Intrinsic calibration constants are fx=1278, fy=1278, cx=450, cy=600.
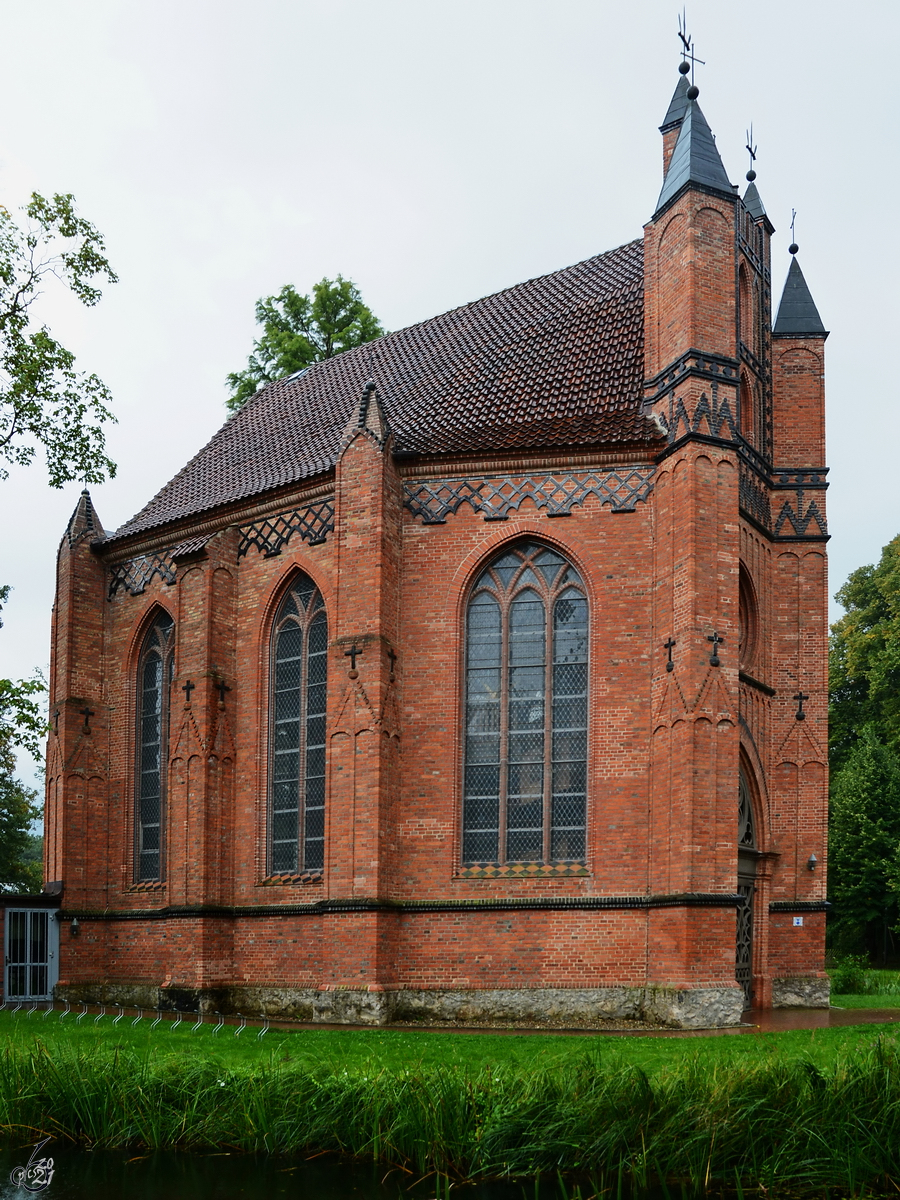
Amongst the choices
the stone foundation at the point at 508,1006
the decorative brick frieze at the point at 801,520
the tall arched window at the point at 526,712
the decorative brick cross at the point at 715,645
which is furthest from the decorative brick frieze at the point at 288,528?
the decorative brick frieze at the point at 801,520

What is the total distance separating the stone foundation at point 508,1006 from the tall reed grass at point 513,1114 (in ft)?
22.1

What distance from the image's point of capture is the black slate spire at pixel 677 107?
23.5 m

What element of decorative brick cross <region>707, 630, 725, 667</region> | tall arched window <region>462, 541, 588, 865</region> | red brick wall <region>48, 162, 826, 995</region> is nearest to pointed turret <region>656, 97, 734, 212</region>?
red brick wall <region>48, 162, 826, 995</region>

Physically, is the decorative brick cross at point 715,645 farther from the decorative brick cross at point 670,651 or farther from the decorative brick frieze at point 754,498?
the decorative brick frieze at point 754,498

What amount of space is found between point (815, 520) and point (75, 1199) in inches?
706

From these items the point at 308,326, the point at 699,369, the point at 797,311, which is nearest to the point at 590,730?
the point at 699,369

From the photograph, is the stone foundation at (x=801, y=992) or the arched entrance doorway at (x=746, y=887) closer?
the arched entrance doorway at (x=746, y=887)

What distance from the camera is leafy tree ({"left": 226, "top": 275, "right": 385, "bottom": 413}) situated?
123 ft

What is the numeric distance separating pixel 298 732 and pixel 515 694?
4158 millimetres

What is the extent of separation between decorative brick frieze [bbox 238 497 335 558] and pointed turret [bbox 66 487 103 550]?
474 centimetres

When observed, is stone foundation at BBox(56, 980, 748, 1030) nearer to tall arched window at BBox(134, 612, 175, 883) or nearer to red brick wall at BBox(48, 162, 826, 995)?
red brick wall at BBox(48, 162, 826, 995)

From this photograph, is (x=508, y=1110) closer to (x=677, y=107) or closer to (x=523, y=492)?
(x=523, y=492)

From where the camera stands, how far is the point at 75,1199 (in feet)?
33.4

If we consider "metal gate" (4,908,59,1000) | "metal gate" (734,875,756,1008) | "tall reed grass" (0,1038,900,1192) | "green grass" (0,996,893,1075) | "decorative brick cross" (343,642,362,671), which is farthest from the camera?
"metal gate" (4,908,59,1000)
